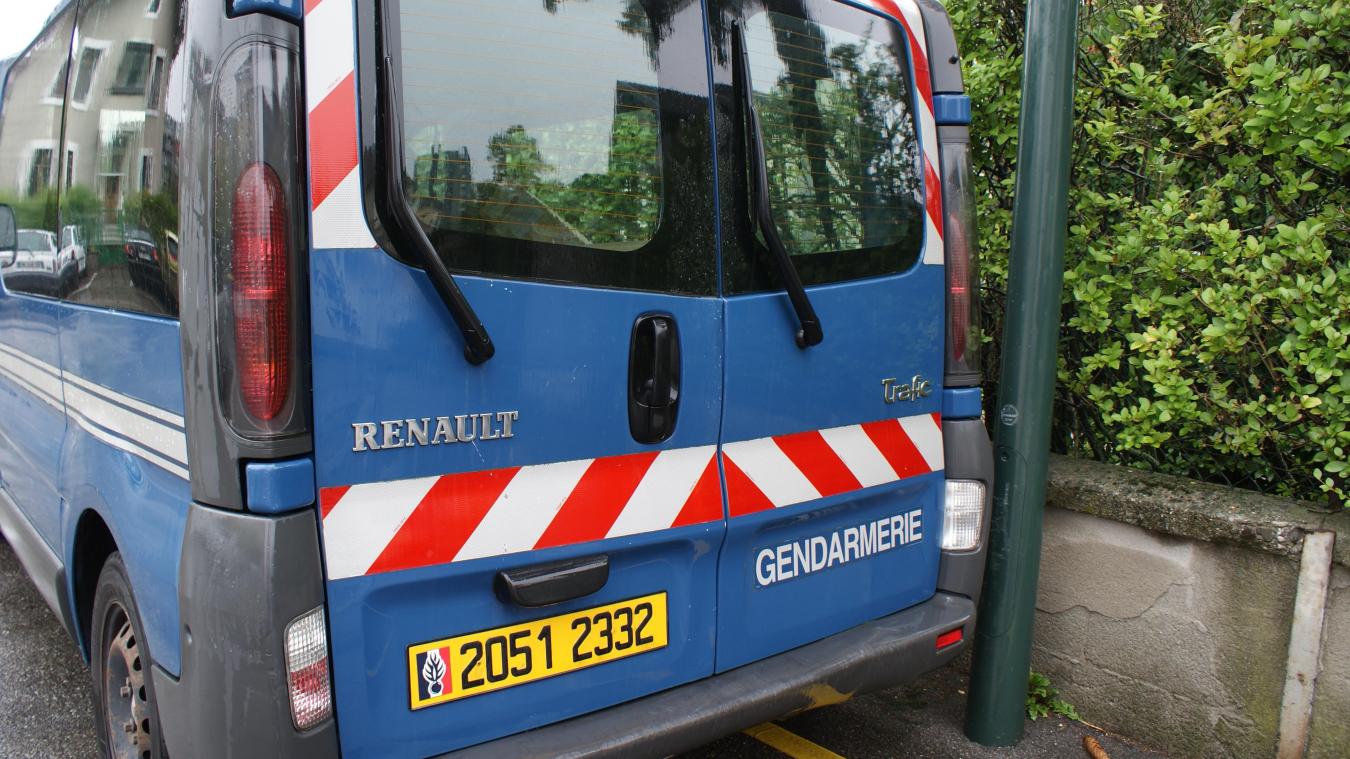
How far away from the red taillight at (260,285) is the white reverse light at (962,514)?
6.21 ft

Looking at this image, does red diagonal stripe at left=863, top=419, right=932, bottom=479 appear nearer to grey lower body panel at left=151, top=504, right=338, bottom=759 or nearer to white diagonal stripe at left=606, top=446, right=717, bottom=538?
white diagonal stripe at left=606, top=446, right=717, bottom=538

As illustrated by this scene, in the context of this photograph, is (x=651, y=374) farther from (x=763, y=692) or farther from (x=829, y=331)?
(x=763, y=692)

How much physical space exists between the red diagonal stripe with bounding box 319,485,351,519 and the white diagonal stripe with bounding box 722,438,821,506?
2.93 feet

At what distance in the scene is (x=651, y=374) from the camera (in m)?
2.22

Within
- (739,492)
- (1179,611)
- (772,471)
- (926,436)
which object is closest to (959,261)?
(926,436)

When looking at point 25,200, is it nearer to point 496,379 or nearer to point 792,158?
point 496,379

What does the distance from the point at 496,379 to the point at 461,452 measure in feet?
0.52

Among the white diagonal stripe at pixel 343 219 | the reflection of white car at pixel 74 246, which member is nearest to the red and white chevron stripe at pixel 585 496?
the white diagonal stripe at pixel 343 219

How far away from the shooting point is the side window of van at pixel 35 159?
8.95 ft

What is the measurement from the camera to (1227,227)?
2863mm

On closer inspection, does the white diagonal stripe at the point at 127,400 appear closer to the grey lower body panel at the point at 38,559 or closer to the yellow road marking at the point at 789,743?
the grey lower body panel at the point at 38,559

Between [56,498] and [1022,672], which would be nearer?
[56,498]

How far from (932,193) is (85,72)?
2.25 metres

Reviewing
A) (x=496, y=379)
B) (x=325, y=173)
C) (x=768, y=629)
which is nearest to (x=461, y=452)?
(x=496, y=379)
